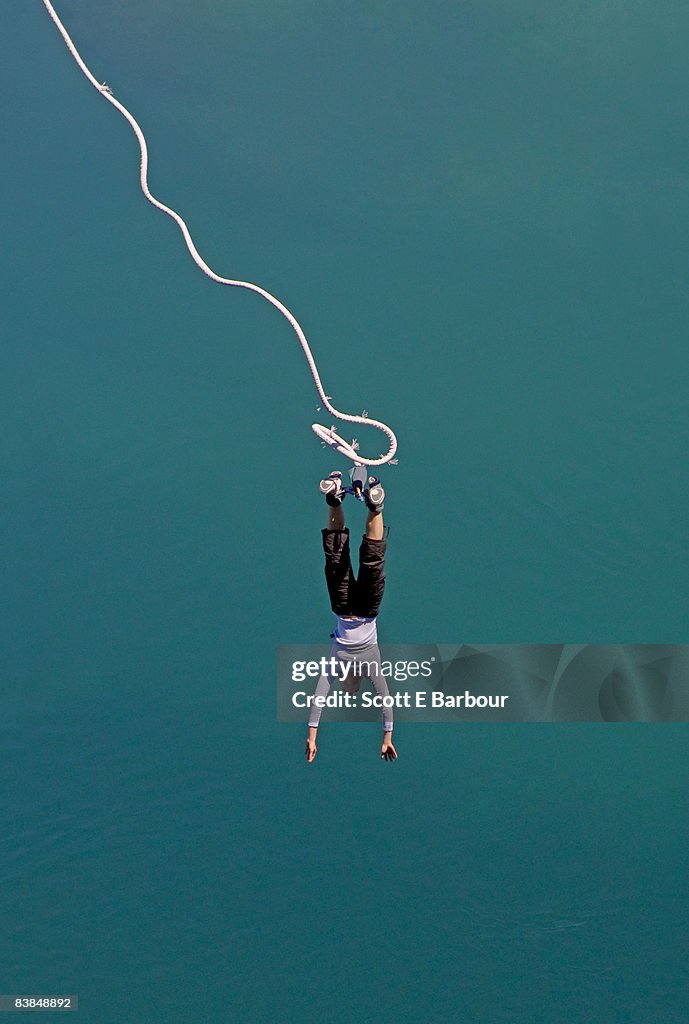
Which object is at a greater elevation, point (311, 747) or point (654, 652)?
point (654, 652)

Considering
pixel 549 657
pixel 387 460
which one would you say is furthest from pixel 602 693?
pixel 387 460

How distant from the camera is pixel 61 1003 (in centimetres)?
942

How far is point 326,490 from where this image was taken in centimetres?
599

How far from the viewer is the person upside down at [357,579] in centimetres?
598

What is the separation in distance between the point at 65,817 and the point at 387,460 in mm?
4986

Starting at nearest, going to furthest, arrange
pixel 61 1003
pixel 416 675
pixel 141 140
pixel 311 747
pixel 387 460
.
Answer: pixel 387 460 < pixel 311 747 < pixel 141 140 < pixel 416 675 < pixel 61 1003

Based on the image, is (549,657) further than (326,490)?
Yes

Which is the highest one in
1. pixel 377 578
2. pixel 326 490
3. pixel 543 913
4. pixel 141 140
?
pixel 141 140

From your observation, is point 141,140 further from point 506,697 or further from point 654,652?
point 654,652

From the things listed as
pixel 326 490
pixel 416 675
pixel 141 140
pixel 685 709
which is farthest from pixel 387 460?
pixel 685 709

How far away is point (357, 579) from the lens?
6176 mm

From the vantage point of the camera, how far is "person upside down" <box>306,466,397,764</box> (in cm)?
598

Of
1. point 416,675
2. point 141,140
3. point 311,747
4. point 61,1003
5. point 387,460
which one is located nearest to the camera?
point 387,460

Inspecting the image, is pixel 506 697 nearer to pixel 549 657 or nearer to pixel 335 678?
pixel 549 657
